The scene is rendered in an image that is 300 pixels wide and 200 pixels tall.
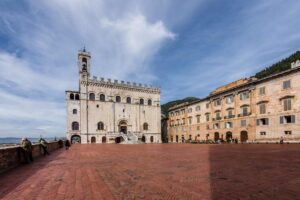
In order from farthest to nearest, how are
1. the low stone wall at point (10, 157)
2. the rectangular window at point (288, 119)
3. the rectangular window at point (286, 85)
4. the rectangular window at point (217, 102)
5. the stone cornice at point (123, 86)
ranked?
the stone cornice at point (123, 86) < the rectangular window at point (217, 102) < the rectangular window at point (286, 85) < the rectangular window at point (288, 119) < the low stone wall at point (10, 157)

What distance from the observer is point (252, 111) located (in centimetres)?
3189

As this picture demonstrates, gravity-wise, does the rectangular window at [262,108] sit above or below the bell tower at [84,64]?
below

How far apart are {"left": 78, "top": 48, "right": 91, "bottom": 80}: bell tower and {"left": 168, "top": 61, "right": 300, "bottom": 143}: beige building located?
2759 cm

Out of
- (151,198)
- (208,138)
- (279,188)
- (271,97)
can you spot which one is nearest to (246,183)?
(279,188)

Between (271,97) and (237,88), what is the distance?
266 inches

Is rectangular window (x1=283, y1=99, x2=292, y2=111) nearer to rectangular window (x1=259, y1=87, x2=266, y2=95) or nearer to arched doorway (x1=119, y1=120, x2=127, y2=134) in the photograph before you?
rectangular window (x1=259, y1=87, x2=266, y2=95)

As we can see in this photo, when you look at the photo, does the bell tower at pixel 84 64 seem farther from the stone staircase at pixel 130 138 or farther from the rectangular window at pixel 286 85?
the rectangular window at pixel 286 85

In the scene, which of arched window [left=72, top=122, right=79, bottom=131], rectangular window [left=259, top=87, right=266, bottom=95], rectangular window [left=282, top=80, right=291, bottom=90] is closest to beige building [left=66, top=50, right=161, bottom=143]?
arched window [left=72, top=122, right=79, bottom=131]

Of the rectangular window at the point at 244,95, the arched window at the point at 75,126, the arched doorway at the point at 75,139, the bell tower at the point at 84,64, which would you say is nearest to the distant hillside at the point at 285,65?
the rectangular window at the point at 244,95

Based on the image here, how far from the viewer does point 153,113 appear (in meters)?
50.1

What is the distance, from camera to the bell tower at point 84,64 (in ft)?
140

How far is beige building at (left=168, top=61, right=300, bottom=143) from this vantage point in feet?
86.5

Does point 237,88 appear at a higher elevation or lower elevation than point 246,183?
higher

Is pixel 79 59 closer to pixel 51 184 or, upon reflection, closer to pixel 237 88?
pixel 237 88
